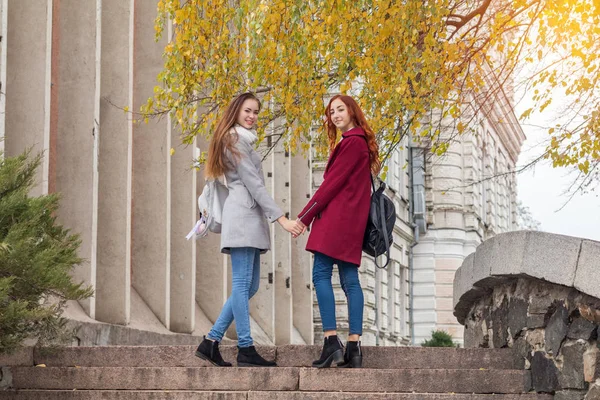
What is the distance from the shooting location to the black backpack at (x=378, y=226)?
296 inches

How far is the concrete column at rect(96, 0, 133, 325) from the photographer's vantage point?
13227mm

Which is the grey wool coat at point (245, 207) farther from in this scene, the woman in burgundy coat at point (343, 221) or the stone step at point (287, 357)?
the stone step at point (287, 357)

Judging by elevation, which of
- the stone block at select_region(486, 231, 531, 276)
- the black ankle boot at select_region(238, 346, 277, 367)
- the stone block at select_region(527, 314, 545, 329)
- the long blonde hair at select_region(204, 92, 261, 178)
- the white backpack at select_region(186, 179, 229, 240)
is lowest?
the black ankle boot at select_region(238, 346, 277, 367)

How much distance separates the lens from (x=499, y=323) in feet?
28.8

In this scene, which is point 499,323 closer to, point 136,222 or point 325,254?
point 325,254

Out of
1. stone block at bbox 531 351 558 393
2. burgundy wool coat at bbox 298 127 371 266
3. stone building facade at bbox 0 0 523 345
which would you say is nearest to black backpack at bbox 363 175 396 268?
burgundy wool coat at bbox 298 127 371 266

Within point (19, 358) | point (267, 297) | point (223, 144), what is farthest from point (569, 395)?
point (267, 297)

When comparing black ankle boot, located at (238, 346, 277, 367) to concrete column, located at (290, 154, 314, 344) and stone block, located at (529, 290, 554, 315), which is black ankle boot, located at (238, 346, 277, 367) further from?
concrete column, located at (290, 154, 314, 344)

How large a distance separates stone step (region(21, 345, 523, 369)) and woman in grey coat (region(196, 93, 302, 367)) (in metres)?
0.30

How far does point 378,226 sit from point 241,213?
96 centimetres

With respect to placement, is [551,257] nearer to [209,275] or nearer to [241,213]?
[241,213]

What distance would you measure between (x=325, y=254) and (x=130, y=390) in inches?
66.1

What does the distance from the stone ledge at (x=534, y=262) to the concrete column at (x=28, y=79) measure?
4.72 metres

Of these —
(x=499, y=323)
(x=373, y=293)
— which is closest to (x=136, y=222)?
(x=499, y=323)
